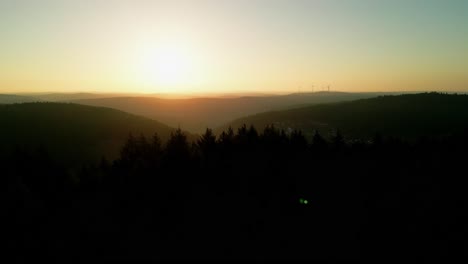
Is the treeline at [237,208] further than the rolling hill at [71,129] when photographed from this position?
No

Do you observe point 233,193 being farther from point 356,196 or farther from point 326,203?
point 356,196

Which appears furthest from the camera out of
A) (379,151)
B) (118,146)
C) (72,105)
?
(72,105)

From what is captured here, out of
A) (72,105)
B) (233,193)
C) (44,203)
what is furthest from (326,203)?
(72,105)

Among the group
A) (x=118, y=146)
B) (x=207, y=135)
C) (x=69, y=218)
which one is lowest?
(x=118, y=146)

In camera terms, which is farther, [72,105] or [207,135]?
[72,105]
